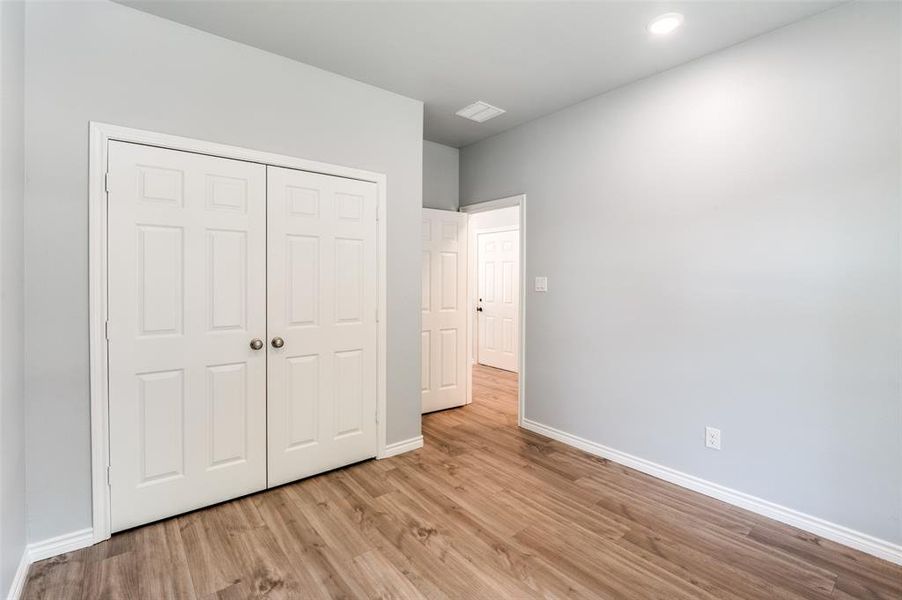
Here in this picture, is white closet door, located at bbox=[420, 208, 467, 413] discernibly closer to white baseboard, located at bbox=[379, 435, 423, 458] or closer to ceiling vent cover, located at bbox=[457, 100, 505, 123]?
white baseboard, located at bbox=[379, 435, 423, 458]

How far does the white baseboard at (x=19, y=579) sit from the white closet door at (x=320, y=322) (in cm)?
106

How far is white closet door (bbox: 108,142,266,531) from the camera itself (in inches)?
82.5

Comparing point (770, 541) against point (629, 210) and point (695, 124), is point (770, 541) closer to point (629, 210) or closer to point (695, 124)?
point (629, 210)

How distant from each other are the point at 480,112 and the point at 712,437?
113 inches

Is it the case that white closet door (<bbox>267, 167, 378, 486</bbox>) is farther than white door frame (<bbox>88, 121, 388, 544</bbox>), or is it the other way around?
white closet door (<bbox>267, 167, 378, 486</bbox>)

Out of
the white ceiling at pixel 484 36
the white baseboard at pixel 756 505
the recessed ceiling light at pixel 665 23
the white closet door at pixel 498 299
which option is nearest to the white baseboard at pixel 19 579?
the white ceiling at pixel 484 36

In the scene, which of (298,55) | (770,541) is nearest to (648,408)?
(770,541)

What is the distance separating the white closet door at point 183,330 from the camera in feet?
6.88

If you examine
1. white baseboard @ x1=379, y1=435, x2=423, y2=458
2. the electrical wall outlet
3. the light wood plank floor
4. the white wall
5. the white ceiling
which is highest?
the white ceiling

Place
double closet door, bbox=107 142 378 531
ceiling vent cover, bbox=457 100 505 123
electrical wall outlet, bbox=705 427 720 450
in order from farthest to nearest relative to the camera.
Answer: ceiling vent cover, bbox=457 100 505 123 < electrical wall outlet, bbox=705 427 720 450 < double closet door, bbox=107 142 378 531

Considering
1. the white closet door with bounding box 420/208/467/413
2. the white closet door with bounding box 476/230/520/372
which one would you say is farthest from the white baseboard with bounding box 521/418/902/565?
the white closet door with bounding box 476/230/520/372

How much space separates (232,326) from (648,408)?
8.98ft

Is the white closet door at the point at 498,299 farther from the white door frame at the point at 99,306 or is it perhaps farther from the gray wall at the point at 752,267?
the white door frame at the point at 99,306

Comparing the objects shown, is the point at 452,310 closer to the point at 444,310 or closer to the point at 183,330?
the point at 444,310
